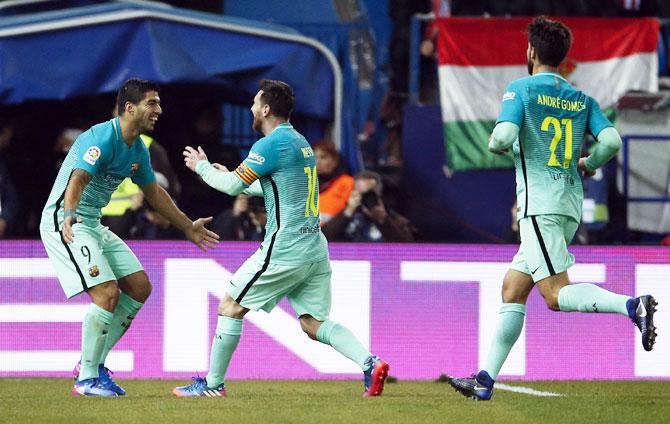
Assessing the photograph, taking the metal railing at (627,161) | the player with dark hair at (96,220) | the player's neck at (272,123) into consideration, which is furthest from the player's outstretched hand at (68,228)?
the metal railing at (627,161)

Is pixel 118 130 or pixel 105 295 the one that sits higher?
pixel 118 130

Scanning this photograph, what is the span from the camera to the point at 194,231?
9.30 meters

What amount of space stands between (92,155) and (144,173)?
0.61m

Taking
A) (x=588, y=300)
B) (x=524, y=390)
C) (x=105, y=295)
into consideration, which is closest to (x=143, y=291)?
(x=105, y=295)

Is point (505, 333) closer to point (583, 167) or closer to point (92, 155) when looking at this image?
point (583, 167)

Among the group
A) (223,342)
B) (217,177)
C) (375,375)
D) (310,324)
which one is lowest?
(375,375)

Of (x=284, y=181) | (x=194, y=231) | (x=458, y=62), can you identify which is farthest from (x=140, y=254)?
(x=458, y=62)

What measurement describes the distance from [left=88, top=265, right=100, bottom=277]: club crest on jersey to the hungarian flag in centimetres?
618

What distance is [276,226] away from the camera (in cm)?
864

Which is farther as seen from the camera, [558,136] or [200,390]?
[200,390]

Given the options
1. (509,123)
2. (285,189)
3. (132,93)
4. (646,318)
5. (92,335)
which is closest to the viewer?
(646,318)

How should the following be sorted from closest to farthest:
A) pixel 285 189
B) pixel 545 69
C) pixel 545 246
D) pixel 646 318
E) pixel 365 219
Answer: pixel 646 318 < pixel 545 246 < pixel 545 69 < pixel 285 189 < pixel 365 219

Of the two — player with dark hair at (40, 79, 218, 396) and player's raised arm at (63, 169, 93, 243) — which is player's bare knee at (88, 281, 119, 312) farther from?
player's raised arm at (63, 169, 93, 243)

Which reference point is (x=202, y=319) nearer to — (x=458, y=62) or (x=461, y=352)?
(x=461, y=352)
